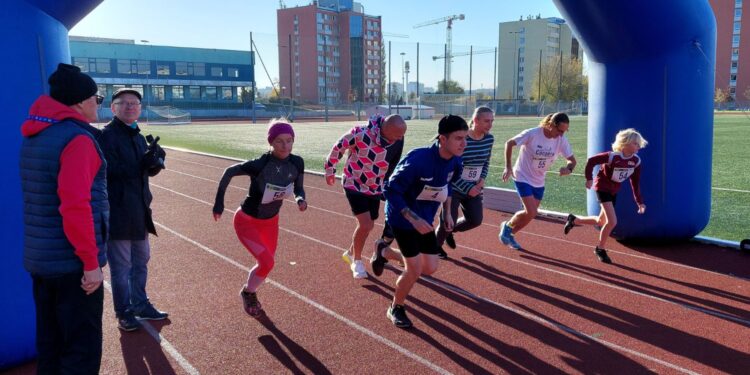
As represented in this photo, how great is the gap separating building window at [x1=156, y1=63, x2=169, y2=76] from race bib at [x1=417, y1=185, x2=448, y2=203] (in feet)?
252

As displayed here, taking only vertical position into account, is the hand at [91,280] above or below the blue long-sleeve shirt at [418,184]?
below

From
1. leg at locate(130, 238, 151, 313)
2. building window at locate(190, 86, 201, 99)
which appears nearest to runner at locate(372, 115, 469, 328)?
leg at locate(130, 238, 151, 313)

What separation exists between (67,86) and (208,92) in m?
79.8

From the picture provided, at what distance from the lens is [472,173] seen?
6535 mm

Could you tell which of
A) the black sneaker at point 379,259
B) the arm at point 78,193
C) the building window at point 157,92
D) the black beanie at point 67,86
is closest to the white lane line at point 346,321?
the black sneaker at point 379,259

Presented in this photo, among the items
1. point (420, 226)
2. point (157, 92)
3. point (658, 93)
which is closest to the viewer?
point (420, 226)

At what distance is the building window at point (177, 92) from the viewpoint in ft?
246

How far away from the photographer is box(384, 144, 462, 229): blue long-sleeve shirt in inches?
170

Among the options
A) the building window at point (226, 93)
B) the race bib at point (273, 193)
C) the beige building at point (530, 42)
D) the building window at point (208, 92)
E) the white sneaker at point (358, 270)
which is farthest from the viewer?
the beige building at point (530, 42)

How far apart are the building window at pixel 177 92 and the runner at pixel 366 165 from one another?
2973 inches

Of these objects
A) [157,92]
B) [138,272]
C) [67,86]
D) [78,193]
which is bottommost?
[138,272]

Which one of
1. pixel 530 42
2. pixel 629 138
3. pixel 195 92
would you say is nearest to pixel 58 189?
pixel 629 138

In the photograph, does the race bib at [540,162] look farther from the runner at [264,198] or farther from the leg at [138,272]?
the leg at [138,272]

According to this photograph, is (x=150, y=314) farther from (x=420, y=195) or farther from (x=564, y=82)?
(x=564, y=82)
